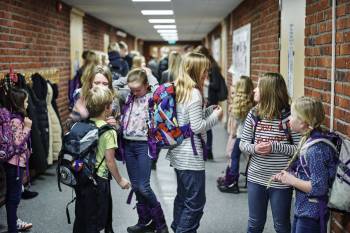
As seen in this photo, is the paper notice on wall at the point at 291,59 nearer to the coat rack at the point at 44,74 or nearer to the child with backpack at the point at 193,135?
the child with backpack at the point at 193,135

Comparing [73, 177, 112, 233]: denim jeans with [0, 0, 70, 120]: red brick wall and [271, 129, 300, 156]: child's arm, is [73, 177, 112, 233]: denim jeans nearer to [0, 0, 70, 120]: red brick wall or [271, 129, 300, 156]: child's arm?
[271, 129, 300, 156]: child's arm

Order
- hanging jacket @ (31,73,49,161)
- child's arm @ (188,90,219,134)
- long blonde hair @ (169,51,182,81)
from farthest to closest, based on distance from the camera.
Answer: long blonde hair @ (169,51,182,81)
hanging jacket @ (31,73,49,161)
child's arm @ (188,90,219,134)

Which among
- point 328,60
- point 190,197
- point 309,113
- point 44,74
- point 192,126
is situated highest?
point 328,60

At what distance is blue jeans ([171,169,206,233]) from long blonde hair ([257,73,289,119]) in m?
0.63

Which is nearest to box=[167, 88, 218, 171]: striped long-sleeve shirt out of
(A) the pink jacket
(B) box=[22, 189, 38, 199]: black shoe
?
(A) the pink jacket

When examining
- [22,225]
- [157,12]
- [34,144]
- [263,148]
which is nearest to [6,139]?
[22,225]

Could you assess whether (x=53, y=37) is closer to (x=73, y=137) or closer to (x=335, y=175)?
(x=73, y=137)

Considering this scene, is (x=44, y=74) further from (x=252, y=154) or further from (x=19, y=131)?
(x=252, y=154)

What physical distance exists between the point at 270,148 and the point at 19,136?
80.3 inches

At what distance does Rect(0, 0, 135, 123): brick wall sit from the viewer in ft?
18.0

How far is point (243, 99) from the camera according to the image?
16.9ft

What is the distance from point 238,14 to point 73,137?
251 inches

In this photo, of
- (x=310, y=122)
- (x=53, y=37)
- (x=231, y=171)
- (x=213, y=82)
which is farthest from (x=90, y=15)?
(x=310, y=122)

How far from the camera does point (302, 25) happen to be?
14.4ft
